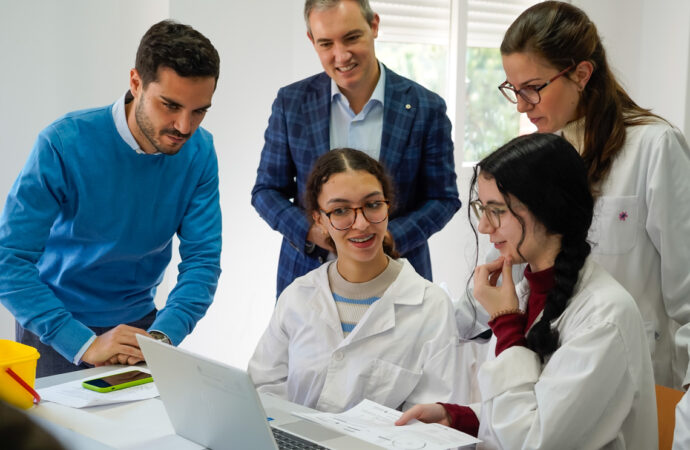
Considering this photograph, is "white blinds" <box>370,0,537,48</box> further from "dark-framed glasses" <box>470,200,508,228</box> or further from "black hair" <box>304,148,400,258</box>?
"dark-framed glasses" <box>470,200,508,228</box>

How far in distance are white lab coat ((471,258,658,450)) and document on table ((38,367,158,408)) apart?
0.85m

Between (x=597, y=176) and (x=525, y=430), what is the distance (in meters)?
0.75

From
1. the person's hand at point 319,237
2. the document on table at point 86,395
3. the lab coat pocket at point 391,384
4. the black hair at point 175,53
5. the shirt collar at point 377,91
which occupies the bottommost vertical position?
the lab coat pocket at point 391,384

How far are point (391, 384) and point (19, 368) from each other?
3.03ft

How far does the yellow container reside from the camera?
1.71 metres

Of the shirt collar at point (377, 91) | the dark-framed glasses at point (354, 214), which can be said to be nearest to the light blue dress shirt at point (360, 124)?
the shirt collar at point (377, 91)

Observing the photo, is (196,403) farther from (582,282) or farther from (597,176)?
(597,176)

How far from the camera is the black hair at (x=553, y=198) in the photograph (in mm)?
1593

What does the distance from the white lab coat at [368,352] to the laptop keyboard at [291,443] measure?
43 cm

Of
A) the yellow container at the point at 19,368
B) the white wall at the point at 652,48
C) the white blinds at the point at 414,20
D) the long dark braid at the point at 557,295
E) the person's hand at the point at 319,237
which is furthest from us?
the white blinds at the point at 414,20

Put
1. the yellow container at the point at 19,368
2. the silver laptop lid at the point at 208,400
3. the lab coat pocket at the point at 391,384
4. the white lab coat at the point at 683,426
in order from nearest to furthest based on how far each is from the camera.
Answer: the silver laptop lid at the point at 208,400 → the white lab coat at the point at 683,426 → the yellow container at the point at 19,368 → the lab coat pocket at the point at 391,384

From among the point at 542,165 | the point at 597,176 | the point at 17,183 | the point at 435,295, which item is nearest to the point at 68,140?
the point at 17,183

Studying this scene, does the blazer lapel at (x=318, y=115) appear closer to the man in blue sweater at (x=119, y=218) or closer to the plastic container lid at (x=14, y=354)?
the man in blue sweater at (x=119, y=218)

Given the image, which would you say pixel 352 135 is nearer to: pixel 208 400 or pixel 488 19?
pixel 208 400
